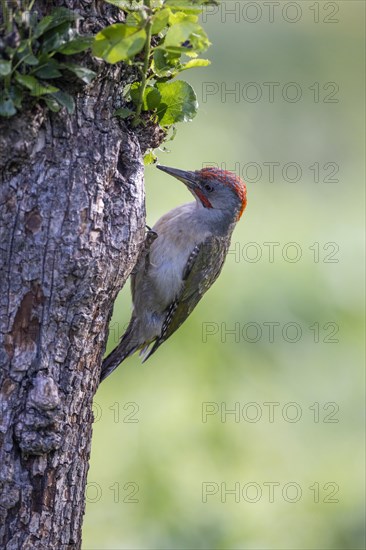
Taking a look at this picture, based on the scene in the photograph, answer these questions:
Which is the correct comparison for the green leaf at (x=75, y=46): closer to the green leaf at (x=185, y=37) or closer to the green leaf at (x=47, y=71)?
the green leaf at (x=47, y=71)

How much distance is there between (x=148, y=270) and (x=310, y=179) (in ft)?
15.0

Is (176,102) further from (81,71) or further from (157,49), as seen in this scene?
(81,71)

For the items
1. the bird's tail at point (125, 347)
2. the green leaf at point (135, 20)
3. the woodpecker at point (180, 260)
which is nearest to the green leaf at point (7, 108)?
the green leaf at point (135, 20)

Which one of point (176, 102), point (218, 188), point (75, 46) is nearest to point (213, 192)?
point (218, 188)

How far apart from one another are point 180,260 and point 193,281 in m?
0.16

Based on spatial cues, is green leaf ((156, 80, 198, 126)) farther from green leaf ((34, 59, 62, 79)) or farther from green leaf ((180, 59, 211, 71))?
green leaf ((34, 59, 62, 79))

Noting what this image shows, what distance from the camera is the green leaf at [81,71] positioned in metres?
3.47

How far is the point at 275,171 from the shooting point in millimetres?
9891

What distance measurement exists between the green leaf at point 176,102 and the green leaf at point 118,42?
0.52m

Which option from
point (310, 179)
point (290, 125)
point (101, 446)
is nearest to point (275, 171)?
point (310, 179)

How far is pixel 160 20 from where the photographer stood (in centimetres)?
352

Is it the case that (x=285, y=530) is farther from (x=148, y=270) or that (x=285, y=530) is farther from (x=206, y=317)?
(x=148, y=270)

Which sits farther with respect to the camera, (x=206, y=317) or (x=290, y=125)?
(x=290, y=125)

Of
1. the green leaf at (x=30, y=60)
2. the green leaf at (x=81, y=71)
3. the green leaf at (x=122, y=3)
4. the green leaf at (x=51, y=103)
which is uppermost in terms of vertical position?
the green leaf at (x=122, y=3)
